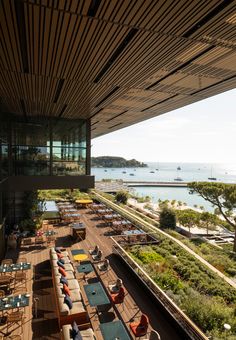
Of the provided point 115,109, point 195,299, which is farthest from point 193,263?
point 115,109

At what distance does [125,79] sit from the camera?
9008 millimetres

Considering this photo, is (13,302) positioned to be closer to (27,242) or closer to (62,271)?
(62,271)

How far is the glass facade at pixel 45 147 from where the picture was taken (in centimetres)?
1564

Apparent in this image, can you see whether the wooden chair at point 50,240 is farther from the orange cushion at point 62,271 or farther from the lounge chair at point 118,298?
the lounge chair at point 118,298

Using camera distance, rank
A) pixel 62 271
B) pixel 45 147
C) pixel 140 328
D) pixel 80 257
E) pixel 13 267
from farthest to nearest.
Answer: pixel 45 147, pixel 80 257, pixel 13 267, pixel 62 271, pixel 140 328

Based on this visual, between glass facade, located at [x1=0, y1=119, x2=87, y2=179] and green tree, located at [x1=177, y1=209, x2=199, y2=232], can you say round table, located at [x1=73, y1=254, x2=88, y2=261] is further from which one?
green tree, located at [x1=177, y1=209, x2=199, y2=232]

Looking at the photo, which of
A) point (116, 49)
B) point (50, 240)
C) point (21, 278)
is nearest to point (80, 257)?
point (21, 278)

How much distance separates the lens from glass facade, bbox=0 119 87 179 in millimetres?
15641

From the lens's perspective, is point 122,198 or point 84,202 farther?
point 122,198

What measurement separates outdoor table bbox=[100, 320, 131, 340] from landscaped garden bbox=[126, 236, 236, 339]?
271 centimetres

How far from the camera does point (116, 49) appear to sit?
657 centimetres

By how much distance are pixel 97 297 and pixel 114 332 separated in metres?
1.79

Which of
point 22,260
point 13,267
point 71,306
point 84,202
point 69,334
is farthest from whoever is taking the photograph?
point 84,202

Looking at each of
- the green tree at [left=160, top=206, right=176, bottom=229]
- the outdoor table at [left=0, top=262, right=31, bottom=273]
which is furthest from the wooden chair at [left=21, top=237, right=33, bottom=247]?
the green tree at [left=160, top=206, right=176, bottom=229]
